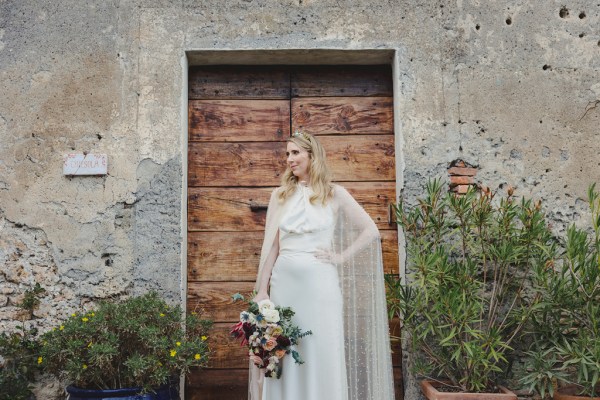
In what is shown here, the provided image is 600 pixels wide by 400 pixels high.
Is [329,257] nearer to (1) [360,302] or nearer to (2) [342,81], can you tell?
(1) [360,302]

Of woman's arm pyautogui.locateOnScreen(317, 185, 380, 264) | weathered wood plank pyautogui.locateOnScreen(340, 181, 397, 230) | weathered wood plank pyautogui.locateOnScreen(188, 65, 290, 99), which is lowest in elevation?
woman's arm pyautogui.locateOnScreen(317, 185, 380, 264)

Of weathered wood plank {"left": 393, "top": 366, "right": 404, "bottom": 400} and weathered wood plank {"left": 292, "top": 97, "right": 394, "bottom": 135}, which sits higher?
weathered wood plank {"left": 292, "top": 97, "right": 394, "bottom": 135}

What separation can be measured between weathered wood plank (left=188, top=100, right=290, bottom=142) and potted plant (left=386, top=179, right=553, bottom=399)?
1066 millimetres

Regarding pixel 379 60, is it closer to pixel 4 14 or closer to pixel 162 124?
pixel 162 124

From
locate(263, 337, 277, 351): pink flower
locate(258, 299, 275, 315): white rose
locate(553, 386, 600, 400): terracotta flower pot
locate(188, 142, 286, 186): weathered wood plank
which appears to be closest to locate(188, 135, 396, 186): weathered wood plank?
locate(188, 142, 286, 186): weathered wood plank

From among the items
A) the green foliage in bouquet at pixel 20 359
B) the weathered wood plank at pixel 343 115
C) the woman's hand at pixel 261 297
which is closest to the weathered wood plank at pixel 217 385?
the woman's hand at pixel 261 297

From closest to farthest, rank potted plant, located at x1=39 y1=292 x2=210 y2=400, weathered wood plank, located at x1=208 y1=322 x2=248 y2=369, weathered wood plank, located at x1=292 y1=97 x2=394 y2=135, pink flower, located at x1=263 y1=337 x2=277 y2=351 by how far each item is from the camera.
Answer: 1. pink flower, located at x1=263 y1=337 x2=277 y2=351
2. potted plant, located at x1=39 y1=292 x2=210 y2=400
3. weathered wood plank, located at x1=208 y1=322 x2=248 y2=369
4. weathered wood plank, located at x1=292 y1=97 x2=394 y2=135

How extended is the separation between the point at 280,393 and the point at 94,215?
5.62 feet

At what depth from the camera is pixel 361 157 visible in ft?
13.8

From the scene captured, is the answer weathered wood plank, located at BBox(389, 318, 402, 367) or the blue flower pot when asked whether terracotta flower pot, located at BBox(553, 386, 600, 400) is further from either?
the blue flower pot

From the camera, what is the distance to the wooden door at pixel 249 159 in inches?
160

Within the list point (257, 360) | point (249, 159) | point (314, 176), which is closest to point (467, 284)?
point (314, 176)

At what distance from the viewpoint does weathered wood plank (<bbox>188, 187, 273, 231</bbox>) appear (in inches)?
163

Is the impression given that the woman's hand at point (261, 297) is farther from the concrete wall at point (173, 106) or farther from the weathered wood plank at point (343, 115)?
the weathered wood plank at point (343, 115)
